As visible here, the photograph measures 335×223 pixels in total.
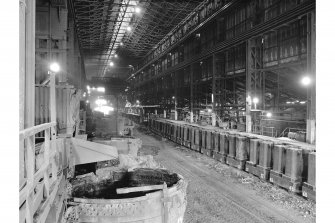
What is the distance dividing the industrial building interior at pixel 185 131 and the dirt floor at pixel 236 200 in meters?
0.04

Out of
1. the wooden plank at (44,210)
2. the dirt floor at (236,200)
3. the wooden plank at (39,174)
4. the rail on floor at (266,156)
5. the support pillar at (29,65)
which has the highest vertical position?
the support pillar at (29,65)

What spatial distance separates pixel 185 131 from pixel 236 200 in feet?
33.8

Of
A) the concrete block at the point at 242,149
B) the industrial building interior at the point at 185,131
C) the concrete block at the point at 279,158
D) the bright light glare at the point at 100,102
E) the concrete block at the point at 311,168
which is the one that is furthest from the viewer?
the bright light glare at the point at 100,102

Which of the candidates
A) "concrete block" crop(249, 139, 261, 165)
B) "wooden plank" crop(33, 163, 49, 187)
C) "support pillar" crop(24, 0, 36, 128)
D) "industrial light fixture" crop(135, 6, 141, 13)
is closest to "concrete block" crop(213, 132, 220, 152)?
"concrete block" crop(249, 139, 261, 165)

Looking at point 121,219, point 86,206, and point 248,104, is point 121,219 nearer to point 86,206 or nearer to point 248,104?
point 86,206

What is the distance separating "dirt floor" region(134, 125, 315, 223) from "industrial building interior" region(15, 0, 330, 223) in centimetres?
4

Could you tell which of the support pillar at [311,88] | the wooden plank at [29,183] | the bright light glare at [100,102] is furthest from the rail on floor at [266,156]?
the bright light glare at [100,102]

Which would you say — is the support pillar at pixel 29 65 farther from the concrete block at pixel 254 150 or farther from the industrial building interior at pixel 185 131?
the concrete block at pixel 254 150

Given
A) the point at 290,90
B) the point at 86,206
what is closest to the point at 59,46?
the point at 86,206

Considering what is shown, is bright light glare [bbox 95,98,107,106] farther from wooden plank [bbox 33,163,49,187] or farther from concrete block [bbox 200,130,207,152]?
wooden plank [bbox 33,163,49,187]

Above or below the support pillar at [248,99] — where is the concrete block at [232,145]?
below

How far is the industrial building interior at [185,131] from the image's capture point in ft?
12.5

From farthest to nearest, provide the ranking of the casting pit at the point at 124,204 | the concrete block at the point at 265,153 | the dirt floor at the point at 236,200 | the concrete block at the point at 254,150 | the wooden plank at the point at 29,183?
the concrete block at the point at 254,150 < the concrete block at the point at 265,153 < the dirt floor at the point at 236,200 < the casting pit at the point at 124,204 < the wooden plank at the point at 29,183

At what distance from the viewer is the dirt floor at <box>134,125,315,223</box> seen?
21.5 feet
